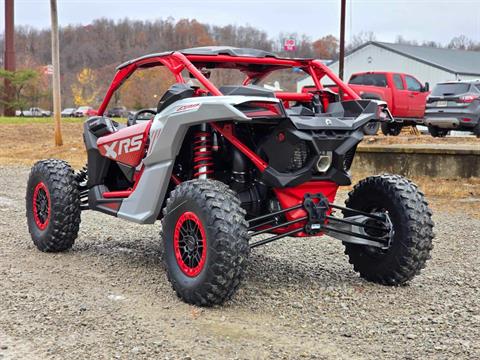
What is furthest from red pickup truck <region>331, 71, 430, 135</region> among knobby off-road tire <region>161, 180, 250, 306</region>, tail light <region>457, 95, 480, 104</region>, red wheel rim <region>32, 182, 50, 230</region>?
knobby off-road tire <region>161, 180, 250, 306</region>

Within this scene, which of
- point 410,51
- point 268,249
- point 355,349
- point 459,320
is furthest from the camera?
point 410,51

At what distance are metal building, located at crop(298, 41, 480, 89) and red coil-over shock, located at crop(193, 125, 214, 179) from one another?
39976 millimetres

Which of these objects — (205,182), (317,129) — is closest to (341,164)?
(317,129)

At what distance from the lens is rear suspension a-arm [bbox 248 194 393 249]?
16.0ft

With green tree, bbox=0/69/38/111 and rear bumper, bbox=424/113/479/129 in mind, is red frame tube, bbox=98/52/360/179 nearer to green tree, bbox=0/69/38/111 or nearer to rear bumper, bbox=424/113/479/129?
rear bumper, bbox=424/113/479/129

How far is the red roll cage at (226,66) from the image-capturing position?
525 centimetres

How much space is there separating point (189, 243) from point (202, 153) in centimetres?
75

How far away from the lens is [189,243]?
4695 millimetres

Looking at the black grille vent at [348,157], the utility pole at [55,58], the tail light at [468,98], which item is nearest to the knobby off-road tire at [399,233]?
the black grille vent at [348,157]

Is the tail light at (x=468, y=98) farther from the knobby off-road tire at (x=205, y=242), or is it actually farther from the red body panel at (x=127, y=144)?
the knobby off-road tire at (x=205, y=242)

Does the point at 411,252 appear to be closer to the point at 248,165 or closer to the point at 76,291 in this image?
the point at 248,165

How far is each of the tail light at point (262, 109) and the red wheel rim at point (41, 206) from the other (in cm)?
266

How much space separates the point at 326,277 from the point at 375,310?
1034 millimetres

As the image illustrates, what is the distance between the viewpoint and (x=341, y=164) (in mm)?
4934
